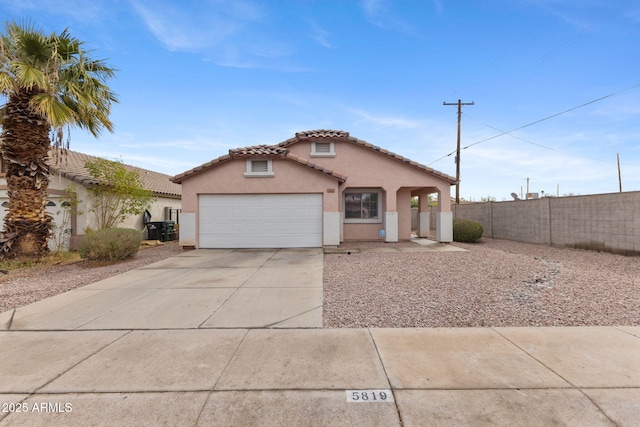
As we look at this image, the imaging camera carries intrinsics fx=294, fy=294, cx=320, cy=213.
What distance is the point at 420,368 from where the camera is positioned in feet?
10.7

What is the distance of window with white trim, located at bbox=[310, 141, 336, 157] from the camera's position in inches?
581

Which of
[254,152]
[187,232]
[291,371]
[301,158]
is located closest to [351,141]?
[301,158]

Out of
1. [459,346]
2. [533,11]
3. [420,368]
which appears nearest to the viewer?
[420,368]

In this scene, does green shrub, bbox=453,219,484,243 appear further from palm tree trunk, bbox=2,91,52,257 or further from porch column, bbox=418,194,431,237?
palm tree trunk, bbox=2,91,52,257

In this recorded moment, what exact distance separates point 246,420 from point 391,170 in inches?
517

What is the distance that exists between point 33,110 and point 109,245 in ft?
16.3

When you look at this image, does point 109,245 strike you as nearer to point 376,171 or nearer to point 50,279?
point 50,279

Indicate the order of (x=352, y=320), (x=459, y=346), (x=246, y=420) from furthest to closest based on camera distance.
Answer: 1. (x=352, y=320)
2. (x=459, y=346)
3. (x=246, y=420)

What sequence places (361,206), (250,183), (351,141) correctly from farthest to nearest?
(361,206), (351,141), (250,183)

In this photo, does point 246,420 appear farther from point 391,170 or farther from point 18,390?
point 391,170

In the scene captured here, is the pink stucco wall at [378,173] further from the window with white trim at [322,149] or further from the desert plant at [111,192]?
the desert plant at [111,192]

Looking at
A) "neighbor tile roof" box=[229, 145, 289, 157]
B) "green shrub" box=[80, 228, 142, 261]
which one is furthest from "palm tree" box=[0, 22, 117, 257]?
"neighbor tile roof" box=[229, 145, 289, 157]

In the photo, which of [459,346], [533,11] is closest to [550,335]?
[459,346]

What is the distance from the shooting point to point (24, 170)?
31.7 feet
